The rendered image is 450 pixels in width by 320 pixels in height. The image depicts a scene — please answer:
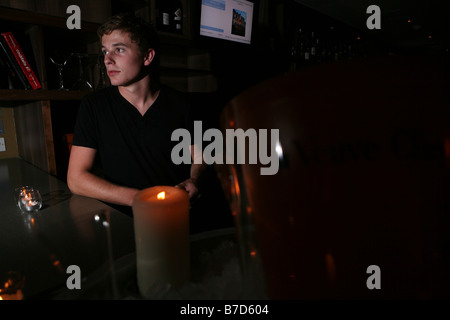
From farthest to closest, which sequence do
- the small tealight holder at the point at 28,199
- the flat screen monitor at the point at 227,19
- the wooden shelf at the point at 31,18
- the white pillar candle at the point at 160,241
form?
the flat screen monitor at the point at 227,19 < the wooden shelf at the point at 31,18 < the small tealight holder at the point at 28,199 < the white pillar candle at the point at 160,241

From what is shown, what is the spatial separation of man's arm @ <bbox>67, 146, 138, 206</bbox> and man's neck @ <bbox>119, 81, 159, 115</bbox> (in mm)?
289

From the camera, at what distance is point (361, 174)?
0.21 m

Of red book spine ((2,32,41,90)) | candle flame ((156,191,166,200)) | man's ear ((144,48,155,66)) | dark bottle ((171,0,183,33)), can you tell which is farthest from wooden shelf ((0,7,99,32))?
candle flame ((156,191,166,200))

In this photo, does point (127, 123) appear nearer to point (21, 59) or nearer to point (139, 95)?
point (139, 95)

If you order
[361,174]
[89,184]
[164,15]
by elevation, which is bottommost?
[89,184]

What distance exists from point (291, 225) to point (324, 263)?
36 mm

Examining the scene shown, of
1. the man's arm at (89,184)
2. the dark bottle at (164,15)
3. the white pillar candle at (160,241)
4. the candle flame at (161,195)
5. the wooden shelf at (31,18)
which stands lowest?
the man's arm at (89,184)

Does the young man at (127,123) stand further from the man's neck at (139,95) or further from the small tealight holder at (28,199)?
the small tealight holder at (28,199)

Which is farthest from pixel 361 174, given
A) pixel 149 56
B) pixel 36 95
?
pixel 36 95

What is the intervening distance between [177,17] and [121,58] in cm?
100

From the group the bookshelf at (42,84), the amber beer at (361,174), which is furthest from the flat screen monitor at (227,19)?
the amber beer at (361,174)

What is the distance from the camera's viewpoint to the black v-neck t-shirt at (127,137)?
1441 mm

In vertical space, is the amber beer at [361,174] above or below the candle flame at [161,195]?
above

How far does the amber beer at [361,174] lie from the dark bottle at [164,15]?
7.15 ft
